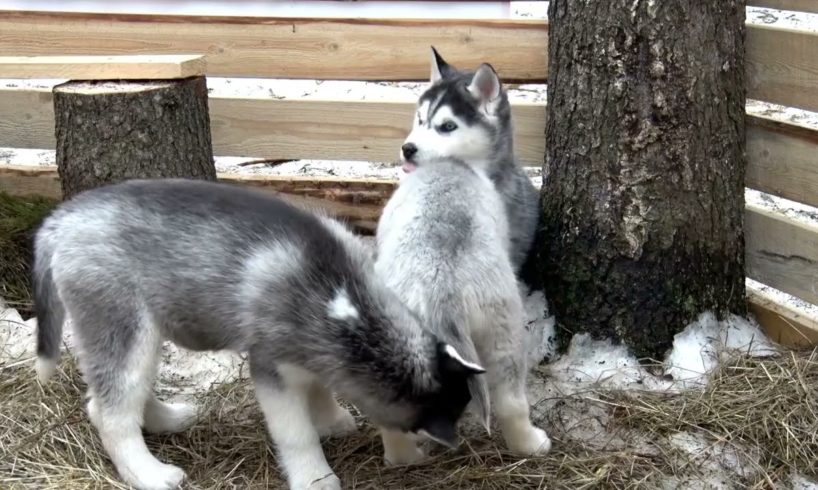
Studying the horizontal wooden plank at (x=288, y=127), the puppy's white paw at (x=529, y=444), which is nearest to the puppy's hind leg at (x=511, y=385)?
the puppy's white paw at (x=529, y=444)

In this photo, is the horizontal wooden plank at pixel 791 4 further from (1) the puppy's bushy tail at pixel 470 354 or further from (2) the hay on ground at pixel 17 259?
(2) the hay on ground at pixel 17 259

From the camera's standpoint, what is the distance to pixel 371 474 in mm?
4152

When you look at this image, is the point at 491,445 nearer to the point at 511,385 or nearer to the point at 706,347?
the point at 511,385

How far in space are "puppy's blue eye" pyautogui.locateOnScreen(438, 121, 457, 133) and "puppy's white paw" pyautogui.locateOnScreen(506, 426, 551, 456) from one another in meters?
1.58

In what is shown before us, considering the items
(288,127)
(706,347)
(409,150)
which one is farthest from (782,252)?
(288,127)

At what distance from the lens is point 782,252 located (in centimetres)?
481

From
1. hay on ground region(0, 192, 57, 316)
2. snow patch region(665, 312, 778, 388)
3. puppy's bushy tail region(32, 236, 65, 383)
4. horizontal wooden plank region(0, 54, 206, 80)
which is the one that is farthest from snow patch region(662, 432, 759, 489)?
hay on ground region(0, 192, 57, 316)

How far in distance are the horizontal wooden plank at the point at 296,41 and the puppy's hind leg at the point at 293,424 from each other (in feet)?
8.23

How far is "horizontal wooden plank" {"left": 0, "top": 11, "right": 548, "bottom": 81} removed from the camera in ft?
18.6

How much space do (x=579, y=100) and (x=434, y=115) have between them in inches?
29.9

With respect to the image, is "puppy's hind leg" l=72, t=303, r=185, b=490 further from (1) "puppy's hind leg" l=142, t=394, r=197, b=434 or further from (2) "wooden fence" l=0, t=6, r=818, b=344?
(2) "wooden fence" l=0, t=6, r=818, b=344

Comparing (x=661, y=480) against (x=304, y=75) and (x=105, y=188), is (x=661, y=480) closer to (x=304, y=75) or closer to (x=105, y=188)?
(x=105, y=188)

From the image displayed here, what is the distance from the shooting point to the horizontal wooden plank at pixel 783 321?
4.76m

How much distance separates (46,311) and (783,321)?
11.2 feet
